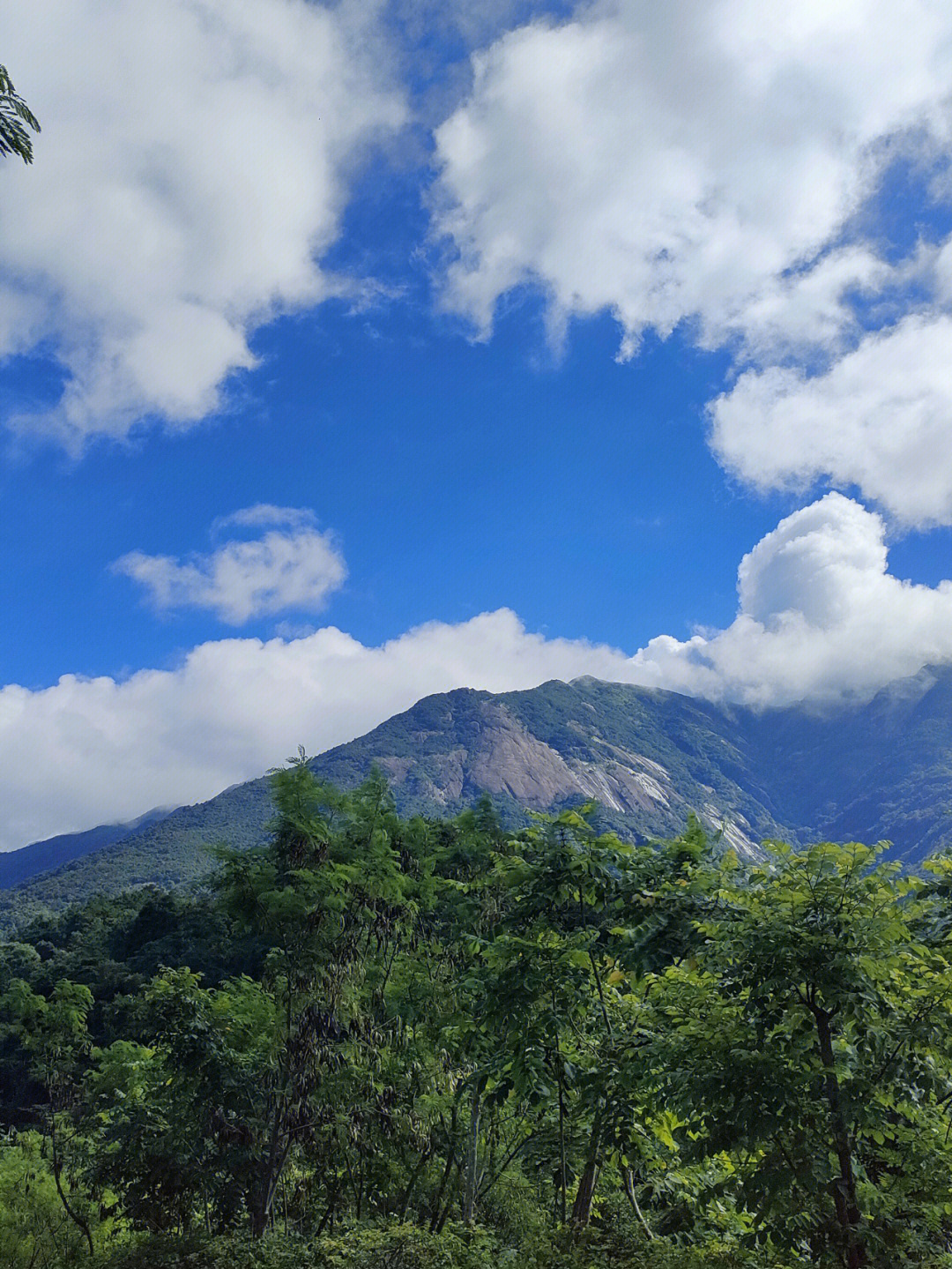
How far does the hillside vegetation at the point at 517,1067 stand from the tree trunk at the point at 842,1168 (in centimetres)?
2

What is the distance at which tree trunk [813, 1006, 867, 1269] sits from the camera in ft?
17.8

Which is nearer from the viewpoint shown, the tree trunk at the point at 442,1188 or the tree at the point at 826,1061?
the tree at the point at 826,1061

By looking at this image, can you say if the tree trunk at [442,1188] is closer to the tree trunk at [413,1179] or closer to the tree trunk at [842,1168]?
the tree trunk at [413,1179]

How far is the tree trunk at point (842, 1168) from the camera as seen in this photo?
5422 millimetres

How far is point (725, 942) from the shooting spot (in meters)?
5.96

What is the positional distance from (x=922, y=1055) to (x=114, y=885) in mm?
154344

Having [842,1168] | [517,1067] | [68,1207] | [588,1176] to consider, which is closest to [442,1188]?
[68,1207]

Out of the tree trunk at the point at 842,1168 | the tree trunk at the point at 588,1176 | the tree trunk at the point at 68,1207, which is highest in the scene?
the tree trunk at the point at 842,1168

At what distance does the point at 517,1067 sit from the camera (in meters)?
7.52

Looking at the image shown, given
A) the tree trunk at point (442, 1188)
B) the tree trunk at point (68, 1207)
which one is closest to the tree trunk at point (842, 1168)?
the tree trunk at point (442, 1188)

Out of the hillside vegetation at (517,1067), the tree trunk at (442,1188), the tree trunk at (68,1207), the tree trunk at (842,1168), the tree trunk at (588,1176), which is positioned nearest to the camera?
the tree trunk at (842,1168)

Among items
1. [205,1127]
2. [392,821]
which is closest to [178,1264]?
[205,1127]

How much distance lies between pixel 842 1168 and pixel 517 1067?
2930mm

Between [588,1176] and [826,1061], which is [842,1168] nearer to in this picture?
[826,1061]
